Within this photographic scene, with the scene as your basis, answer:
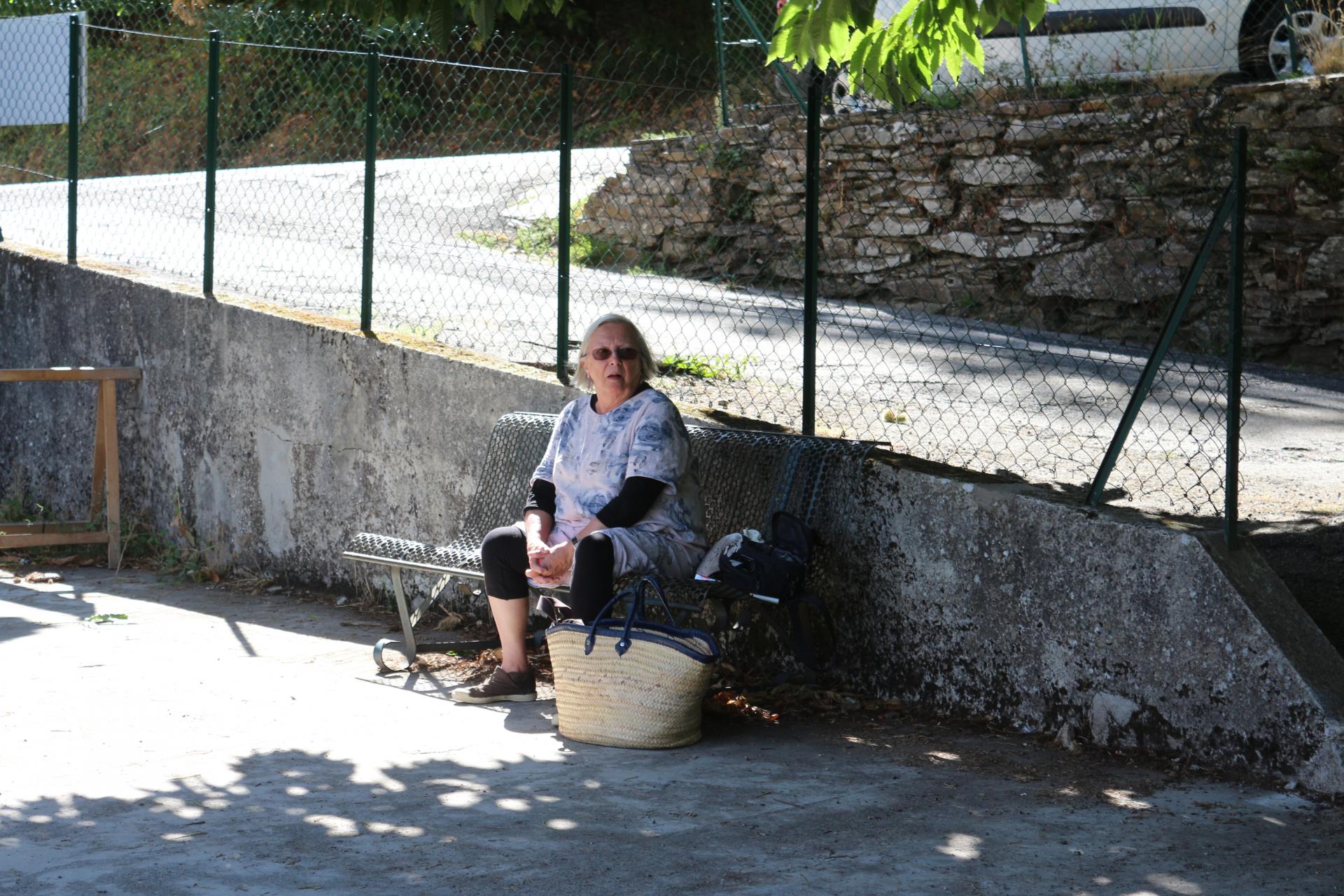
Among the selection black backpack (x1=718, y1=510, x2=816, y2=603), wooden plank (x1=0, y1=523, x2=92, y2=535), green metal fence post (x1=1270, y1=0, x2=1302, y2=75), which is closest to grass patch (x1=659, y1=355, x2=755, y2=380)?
black backpack (x1=718, y1=510, x2=816, y2=603)

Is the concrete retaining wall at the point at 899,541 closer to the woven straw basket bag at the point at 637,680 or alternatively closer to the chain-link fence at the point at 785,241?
the chain-link fence at the point at 785,241

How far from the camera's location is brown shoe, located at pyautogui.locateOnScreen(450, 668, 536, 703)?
17.1ft

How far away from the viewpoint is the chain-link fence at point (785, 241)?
7336 mm

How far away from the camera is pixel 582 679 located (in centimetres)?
469

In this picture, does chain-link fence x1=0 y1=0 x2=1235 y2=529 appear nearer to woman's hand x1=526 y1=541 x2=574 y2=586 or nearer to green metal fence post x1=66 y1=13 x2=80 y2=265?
green metal fence post x1=66 y1=13 x2=80 y2=265

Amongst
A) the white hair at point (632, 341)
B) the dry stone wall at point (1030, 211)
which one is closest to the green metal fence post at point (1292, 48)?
the dry stone wall at point (1030, 211)

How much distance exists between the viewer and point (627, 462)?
520cm

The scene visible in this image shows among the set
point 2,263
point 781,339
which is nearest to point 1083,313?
point 781,339

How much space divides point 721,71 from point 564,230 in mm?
7229

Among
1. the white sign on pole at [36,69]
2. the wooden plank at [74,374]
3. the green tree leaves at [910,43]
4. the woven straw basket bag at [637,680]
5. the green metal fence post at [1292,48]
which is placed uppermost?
the green metal fence post at [1292,48]

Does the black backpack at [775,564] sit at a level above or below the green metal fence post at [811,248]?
below

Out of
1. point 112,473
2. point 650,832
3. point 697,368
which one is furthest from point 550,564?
point 112,473

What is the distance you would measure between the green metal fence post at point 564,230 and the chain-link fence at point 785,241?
2 cm

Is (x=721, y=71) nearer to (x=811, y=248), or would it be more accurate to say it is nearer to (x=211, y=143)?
(x=211, y=143)
